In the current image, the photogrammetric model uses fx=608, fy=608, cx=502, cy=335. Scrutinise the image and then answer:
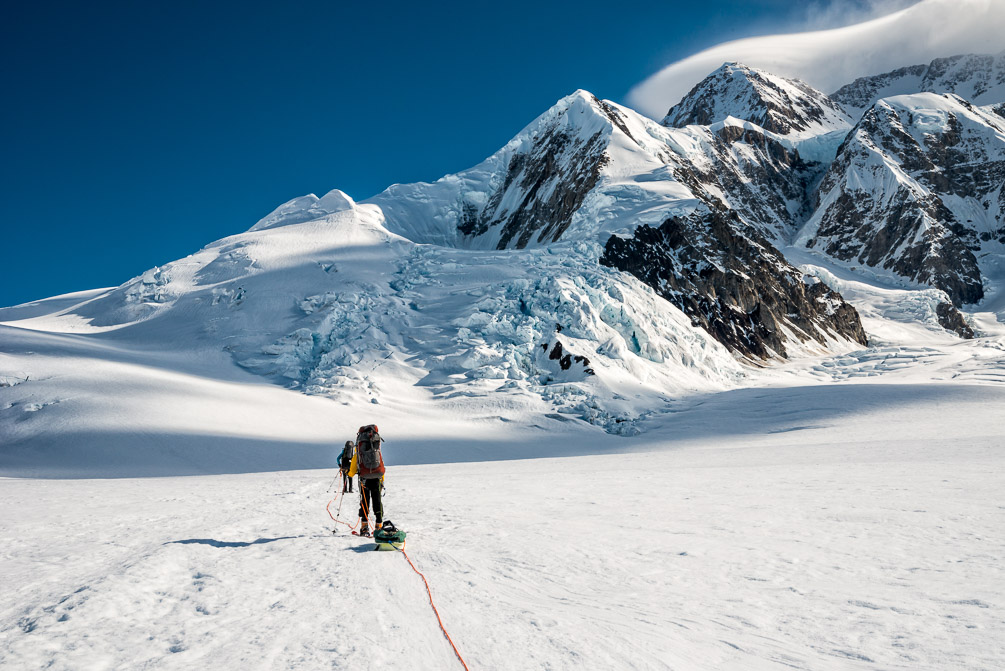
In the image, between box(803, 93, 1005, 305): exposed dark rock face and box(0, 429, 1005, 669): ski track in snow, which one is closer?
box(0, 429, 1005, 669): ski track in snow

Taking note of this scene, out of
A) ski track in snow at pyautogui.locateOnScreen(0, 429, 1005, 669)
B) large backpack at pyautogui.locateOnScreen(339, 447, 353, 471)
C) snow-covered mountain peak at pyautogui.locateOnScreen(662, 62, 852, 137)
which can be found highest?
snow-covered mountain peak at pyautogui.locateOnScreen(662, 62, 852, 137)

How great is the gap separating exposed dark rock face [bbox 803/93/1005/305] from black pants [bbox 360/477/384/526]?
Result: 10551 cm

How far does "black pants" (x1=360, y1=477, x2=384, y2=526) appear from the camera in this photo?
7.57 meters

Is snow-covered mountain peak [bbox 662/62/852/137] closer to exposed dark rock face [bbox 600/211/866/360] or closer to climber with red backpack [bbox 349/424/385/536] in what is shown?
exposed dark rock face [bbox 600/211/866/360]

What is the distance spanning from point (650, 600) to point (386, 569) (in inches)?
99.0

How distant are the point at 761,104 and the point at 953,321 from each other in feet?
301

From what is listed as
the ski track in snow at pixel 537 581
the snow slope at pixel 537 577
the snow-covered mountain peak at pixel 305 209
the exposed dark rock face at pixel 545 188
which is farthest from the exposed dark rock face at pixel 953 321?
the ski track in snow at pixel 537 581

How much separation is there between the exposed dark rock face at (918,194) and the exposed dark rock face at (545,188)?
46.8m

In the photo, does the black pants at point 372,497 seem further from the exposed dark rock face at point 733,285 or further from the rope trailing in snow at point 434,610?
the exposed dark rock face at point 733,285

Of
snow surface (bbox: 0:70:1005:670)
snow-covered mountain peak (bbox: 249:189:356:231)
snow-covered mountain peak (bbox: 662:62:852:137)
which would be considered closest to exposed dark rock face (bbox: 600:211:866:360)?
snow surface (bbox: 0:70:1005:670)

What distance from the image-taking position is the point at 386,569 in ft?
19.3

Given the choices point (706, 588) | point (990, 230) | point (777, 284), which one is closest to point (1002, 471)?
point (706, 588)

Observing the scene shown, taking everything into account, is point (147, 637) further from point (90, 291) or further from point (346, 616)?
point (90, 291)

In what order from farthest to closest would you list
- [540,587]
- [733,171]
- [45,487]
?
[733,171] < [45,487] < [540,587]
